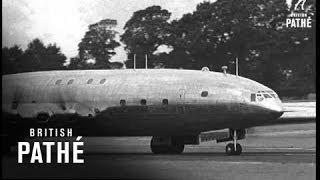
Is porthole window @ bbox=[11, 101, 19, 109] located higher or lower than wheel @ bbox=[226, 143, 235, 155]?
higher

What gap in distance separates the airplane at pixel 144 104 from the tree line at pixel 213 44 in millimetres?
404

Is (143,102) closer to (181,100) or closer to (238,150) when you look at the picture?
(181,100)

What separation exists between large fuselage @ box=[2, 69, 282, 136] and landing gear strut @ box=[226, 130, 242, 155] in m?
0.43

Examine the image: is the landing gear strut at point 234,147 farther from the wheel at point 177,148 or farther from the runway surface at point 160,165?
the wheel at point 177,148

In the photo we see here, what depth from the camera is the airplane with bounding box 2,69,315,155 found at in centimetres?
1706

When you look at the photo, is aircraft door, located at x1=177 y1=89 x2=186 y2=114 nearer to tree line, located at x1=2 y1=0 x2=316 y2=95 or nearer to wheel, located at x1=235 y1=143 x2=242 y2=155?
tree line, located at x1=2 y1=0 x2=316 y2=95

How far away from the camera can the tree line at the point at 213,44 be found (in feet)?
58.1

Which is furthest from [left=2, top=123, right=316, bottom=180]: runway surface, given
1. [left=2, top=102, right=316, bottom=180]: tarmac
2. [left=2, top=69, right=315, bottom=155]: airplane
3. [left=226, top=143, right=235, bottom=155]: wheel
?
[left=2, top=69, right=315, bottom=155]: airplane

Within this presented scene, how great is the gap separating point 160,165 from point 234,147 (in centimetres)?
510

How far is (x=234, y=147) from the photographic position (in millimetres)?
22328

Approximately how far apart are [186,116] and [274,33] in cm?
369

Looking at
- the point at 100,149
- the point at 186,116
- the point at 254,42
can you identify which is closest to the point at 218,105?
the point at 186,116

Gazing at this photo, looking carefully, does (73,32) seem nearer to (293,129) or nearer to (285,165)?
(285,165)

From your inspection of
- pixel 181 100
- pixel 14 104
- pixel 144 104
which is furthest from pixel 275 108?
pixel 14 104
